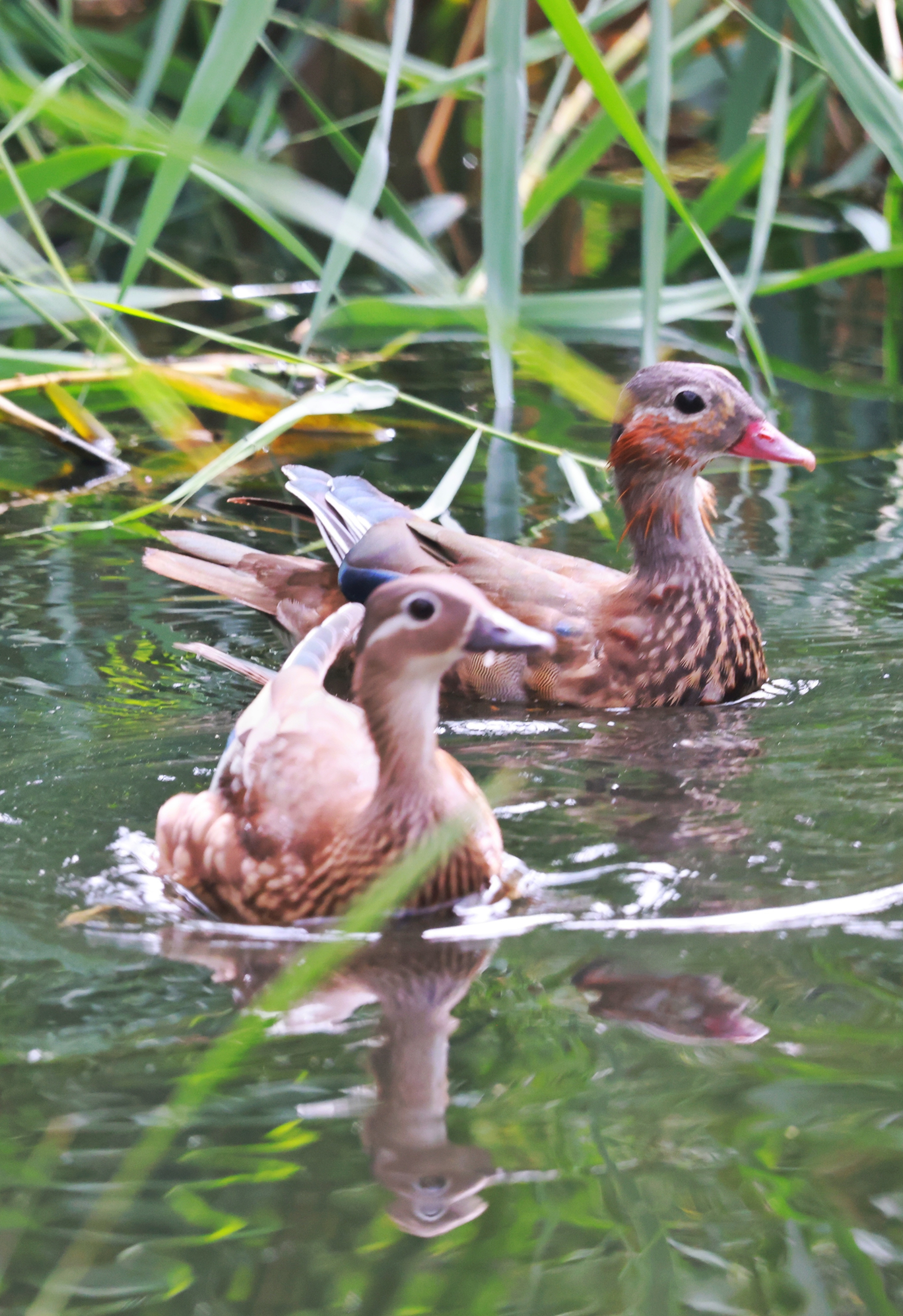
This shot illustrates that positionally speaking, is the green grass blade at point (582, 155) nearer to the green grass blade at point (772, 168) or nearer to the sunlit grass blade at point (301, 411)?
the green grass blade at point (772, 168)

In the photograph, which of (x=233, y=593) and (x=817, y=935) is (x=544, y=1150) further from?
(x=233, y=593)

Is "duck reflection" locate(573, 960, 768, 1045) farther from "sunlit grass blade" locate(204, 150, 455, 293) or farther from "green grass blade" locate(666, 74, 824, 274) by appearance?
"green grass blade" locate(666, 74, 824, 274)

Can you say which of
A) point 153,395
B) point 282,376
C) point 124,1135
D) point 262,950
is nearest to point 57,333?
point 282,376

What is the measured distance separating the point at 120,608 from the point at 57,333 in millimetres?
3685

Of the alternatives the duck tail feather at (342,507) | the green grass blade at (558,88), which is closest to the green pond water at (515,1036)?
the duck tail feather at (342,507)

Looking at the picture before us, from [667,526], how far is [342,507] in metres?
0.91

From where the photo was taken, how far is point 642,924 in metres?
3.35

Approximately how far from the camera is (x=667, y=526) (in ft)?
16.3

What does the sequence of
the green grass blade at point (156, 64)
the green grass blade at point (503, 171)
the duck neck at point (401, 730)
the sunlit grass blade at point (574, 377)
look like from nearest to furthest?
1. the sunlit grass blade at point (574, 377)
2. the duck neck at point (401, 730)
3. the green grass blade at point (503, 171)
4. the green grass blade at point (156, 64)

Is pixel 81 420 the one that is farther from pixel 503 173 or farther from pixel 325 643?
pixel 325 643

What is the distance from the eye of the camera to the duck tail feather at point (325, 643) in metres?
3.86

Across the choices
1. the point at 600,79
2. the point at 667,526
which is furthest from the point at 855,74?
the point at 667,526

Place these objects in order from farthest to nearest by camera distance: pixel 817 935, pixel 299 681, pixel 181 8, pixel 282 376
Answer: pixel 282 376, pixel 181 8, pixel 299 681, pixel 817 935

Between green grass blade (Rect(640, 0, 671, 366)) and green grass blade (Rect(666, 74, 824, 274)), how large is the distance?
1.77 metres
